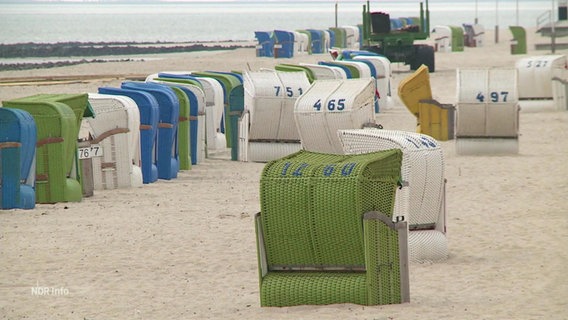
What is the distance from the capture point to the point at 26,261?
12289 mm

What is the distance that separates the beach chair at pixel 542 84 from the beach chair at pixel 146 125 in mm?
13690

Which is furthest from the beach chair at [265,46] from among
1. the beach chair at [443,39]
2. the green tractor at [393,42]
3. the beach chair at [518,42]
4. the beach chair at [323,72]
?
the beach chair at [323,72]

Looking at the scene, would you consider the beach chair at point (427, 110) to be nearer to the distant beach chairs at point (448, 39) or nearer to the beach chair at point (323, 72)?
the beach chair at point (323, 72)

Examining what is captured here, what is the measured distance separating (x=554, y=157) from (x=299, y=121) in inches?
190

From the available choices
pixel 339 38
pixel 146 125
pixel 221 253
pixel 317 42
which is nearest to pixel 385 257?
pixel 221 253

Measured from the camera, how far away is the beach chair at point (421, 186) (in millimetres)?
11859

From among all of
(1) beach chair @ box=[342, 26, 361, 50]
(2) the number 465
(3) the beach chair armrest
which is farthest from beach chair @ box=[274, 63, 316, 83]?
(1) beach chair @ box=[342, 26, 361, 50]

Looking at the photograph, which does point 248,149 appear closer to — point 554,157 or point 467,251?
point 554,157

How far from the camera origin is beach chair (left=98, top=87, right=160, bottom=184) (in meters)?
18.8

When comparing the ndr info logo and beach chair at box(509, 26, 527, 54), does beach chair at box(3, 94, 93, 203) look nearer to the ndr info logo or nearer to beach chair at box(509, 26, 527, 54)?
the ndr info logo

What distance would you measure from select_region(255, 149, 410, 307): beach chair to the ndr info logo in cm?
188

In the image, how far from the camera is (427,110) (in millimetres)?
24594

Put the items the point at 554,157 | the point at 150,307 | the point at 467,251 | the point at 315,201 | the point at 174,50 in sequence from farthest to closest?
the point at 174,50 < the point at 554,157 < the point at 467,251 < the point at 150,307 < the point at 315,201

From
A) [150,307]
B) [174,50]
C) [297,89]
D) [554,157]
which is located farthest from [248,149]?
[174,50]
